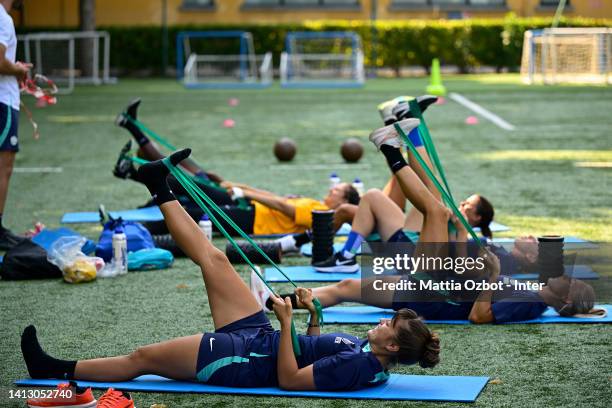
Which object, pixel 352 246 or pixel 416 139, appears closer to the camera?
pixel 416 139

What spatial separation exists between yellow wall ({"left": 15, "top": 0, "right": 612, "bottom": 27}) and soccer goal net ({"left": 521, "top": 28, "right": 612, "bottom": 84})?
7701mm

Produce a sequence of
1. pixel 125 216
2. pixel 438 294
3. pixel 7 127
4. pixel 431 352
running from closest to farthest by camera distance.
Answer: pixel 431 352 → pixel 438 294 → pixel 7 127 → pixel 125 216

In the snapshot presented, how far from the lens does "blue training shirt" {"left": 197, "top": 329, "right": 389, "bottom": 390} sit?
15.9 feet

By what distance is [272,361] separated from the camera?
16.2ft

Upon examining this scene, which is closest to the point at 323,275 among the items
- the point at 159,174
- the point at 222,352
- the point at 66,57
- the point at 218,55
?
the point at 159,174

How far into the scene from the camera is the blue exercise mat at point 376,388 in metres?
4.80

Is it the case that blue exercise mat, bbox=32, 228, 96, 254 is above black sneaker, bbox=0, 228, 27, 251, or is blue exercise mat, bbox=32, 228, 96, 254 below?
above

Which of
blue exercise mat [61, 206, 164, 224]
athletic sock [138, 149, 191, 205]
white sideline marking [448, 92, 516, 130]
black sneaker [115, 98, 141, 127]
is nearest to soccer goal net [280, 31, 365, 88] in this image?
white sideline marking [448, 92, 516, 130]

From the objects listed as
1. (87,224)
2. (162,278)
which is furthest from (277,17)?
(162,278)

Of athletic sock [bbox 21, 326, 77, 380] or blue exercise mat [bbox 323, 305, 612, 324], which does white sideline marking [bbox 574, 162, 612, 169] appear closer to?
blue exercise mat [bbox 323, 305, 612, 324]

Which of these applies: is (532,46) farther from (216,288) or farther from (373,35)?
(216,288)

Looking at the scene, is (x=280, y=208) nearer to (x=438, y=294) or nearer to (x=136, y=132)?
(x=136, y=132)

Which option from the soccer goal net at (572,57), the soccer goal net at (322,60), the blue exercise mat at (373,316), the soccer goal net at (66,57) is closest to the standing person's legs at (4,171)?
the blue exercise mat at (373,316)

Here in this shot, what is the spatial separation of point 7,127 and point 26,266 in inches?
54.7
